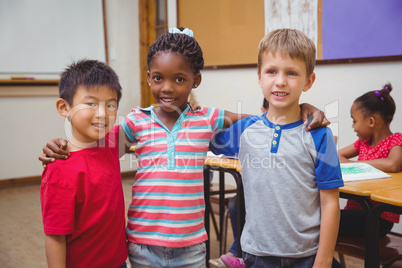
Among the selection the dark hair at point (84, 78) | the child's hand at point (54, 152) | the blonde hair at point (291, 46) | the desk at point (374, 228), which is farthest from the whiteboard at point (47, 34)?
the desk at point (374, 228)

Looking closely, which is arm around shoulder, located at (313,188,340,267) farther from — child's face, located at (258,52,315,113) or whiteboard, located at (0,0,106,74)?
whiteboard, located at (0,0,106,74)

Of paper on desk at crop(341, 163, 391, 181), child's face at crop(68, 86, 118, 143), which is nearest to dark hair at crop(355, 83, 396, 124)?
paper on desk at crop(341, 163, 391, 181)

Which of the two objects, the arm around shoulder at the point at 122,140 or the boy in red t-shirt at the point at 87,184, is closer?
the boy in red t-shirt at the point at 87,184

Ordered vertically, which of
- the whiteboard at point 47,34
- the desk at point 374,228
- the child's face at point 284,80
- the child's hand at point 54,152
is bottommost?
the desk at point 374,228

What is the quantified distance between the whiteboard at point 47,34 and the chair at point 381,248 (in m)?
3.73

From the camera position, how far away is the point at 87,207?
1.07 metres

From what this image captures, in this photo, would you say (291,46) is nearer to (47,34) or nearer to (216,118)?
(216,118)

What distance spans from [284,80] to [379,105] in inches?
45.1

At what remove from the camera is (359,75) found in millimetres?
2678

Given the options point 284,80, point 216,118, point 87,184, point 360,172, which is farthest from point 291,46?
point 360,172

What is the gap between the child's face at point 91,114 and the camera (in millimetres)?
1118

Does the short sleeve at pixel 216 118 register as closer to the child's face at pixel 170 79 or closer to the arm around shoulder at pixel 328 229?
the child's face at pixel 170 79

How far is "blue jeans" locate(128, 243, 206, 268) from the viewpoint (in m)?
1.15

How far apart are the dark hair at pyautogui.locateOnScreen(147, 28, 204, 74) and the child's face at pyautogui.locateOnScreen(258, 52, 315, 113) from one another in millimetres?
230
